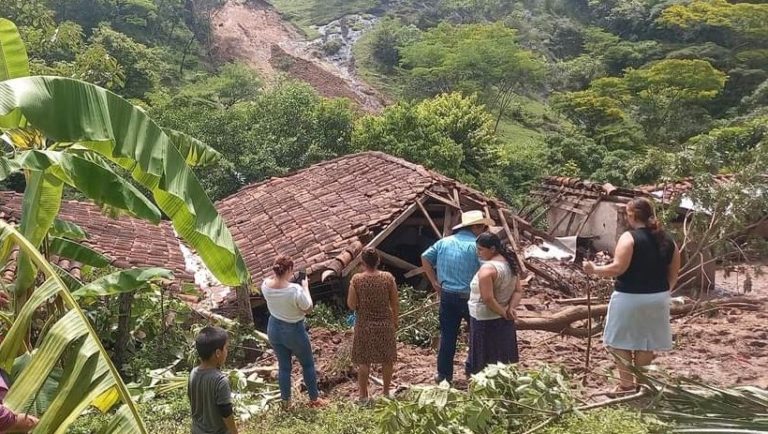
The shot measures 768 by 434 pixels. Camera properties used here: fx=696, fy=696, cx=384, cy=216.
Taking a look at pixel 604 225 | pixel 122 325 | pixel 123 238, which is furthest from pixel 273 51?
pixel 122 325

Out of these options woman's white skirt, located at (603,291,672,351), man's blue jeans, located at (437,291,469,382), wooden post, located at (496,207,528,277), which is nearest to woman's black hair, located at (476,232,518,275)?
man's blue jeans, located at (437,291,469,382)

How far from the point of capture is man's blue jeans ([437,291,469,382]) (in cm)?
554

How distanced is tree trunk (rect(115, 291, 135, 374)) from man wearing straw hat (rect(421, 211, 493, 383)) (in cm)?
317

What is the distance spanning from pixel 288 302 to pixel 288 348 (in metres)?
0.46

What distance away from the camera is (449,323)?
5.63 m

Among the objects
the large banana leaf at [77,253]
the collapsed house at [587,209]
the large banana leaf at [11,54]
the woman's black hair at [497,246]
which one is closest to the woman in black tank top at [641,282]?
the woman's black hair at [497,246]

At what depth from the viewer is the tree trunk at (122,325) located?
22.8ft

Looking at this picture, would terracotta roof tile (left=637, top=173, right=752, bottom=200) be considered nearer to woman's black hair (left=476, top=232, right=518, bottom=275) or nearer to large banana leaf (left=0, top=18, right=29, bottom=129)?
woman's black hair (left=476, top=232, right=518, bottom=275)

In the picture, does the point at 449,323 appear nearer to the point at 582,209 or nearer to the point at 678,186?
the point at 678,186

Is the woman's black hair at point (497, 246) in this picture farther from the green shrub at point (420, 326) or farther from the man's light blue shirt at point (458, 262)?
the green shrub at point (420, 326)

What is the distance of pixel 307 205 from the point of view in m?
11.7

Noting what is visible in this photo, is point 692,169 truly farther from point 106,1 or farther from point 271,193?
point 106,1

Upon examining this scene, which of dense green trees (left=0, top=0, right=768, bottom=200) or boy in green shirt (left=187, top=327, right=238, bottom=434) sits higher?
dense green trees (left=0, top=0, right=768, bottom=200)

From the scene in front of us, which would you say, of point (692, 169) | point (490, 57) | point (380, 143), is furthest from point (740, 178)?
point (490, 57)
